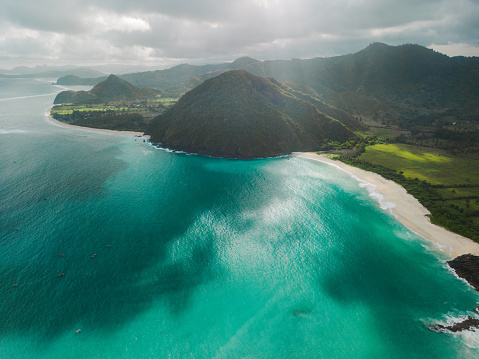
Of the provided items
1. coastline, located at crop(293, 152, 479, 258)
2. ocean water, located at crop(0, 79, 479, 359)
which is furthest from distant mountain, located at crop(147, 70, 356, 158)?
coastline, located at crop(293, 152, 479, 258)

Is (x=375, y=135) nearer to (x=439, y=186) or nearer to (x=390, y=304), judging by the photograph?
(x=439, y=186)

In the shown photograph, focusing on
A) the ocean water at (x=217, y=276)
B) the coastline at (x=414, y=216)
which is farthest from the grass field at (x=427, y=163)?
the ocean water at (x=217, y=276)

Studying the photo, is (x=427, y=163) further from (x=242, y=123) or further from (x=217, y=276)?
(x=217, y=276)

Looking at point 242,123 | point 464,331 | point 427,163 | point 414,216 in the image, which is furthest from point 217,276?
point 427,163

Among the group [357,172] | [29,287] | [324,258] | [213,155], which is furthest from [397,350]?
[213,155]

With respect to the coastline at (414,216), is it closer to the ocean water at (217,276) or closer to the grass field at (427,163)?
the ocean water at (217,276)

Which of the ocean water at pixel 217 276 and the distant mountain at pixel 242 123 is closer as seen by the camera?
the ocean water at pixel 217 276
